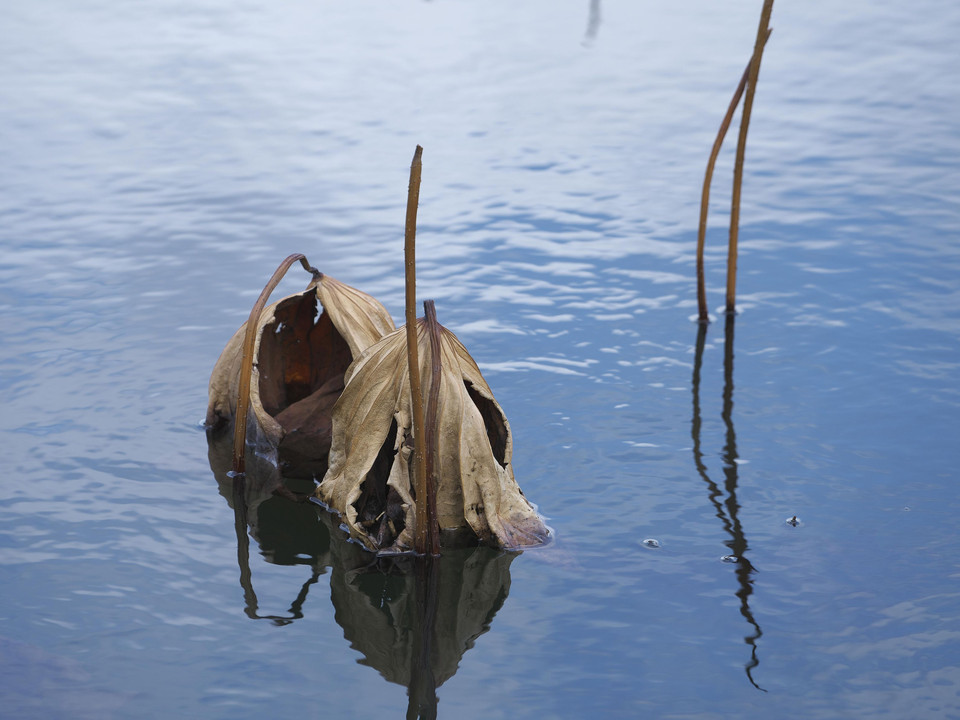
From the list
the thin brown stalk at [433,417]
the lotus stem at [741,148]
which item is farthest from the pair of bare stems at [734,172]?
the thin brown stalk at [433,417]

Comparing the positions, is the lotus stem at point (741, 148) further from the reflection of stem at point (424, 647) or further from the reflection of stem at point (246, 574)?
the reflection of stem at point (246, 574)

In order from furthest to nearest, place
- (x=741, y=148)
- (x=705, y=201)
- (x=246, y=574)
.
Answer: (x=705, y=201), (x=741, y=148), (x=246, y=574)

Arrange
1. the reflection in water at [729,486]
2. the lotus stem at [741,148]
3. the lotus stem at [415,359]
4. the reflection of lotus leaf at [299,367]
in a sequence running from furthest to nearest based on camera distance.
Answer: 1. the lotus stem at [741,148]
2. the reflection of lotus leaf at [299,367]
3. the reflection in water at [729,486]
4. the lotus stem at [415,359]

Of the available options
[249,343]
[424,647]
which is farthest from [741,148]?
[424,647]

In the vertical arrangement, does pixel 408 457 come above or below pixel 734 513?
above

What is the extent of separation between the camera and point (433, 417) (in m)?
3.70

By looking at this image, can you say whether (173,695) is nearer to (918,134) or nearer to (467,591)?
(467,591)

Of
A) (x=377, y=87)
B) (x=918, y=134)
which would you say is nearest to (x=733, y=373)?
(x=918, y=134)

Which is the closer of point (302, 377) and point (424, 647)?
point (424, 647)

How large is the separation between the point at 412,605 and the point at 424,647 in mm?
215

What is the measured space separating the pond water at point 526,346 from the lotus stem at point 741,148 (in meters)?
0.23

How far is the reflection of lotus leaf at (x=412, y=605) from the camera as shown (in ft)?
11.2

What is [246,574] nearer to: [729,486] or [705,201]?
[729,486]

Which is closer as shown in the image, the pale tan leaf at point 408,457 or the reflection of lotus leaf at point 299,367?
the pale tan leaf at point 408,457
